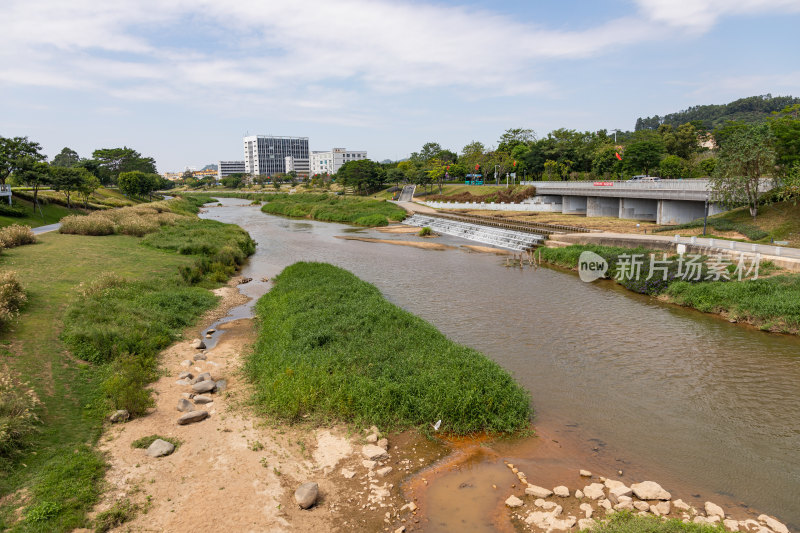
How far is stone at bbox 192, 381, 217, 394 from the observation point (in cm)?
1472

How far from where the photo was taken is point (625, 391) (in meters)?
15.1

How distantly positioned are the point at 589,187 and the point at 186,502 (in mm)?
51438

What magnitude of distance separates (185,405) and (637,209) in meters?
48.4

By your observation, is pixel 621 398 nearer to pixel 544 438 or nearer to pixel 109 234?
pixel 544 438

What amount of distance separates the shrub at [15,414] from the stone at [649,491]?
1324cm

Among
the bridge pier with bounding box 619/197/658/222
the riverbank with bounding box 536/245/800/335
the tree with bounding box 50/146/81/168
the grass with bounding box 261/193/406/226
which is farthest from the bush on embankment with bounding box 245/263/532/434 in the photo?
the tree with bounding box 50/146/81/168

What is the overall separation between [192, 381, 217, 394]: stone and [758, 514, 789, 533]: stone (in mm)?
14176

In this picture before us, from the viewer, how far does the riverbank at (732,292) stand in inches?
790

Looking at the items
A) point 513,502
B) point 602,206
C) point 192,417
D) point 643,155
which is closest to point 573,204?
point 602,206

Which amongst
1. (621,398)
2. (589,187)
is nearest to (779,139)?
(589,187)

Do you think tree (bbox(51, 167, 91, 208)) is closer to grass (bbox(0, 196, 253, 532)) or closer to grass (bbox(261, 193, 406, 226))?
grass (bbox(0, 196, 253, 532))

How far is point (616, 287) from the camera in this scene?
2927 centimetres

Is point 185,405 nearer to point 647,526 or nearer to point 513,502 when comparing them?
point 513,502

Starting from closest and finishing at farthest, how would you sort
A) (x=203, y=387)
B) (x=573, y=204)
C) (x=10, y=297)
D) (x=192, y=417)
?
(x=192, y=417) → (x=203, y=387) → (x=10, y=297) → (x=573, y=204)
